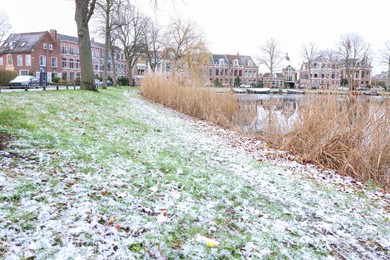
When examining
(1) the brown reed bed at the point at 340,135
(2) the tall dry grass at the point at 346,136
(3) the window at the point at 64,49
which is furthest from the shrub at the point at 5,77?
(2) the tall dry grass at the point at 346,136

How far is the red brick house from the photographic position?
43.9 metres

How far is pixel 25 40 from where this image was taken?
45.1m

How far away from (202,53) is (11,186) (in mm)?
24180

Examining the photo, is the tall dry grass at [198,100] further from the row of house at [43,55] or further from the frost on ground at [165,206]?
the row of house at [43,55]

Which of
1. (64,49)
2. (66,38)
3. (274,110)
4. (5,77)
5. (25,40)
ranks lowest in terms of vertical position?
(274,110)

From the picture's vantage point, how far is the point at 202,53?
1011 inches

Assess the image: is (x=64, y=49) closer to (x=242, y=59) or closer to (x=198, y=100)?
(x=242, y=59)

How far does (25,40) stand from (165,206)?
51798 mm

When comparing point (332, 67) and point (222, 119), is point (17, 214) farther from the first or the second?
point (222, 119)

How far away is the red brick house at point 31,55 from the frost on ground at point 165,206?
44.5 m

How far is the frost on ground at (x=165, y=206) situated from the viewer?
2207mm

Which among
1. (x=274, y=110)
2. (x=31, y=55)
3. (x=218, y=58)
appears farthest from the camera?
(x=218, y=58)

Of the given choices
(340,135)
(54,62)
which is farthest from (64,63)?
(340,135)

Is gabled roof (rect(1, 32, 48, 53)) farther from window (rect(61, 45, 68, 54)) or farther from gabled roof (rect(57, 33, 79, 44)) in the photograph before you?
window (rect(61, 45, 68, 54))
